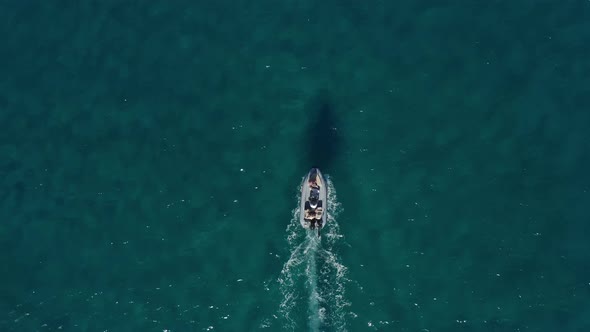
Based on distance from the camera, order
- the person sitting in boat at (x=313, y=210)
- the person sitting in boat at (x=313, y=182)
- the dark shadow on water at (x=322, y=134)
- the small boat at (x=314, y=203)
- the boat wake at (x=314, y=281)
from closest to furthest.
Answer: the boat wake at (x=314, y=281) → the person sitting in boat at (x=313, y=210) → the small boat at (x=314, y=203) → the person sitting in boat at (x=313, y=182) → the dark shadow on water at (x=322, y=134)

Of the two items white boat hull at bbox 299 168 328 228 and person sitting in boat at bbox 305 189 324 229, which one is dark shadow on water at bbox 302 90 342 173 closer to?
white boat hull at bbox 299 168 328 228

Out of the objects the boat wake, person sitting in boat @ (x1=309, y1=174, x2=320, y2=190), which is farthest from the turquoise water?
person sitting in boat @ (x1=309, y1=174, x2=320, y2=190)

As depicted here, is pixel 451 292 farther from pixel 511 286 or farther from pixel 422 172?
pixel 422 172

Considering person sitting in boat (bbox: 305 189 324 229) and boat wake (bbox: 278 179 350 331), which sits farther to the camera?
person sitting in boat (bbox: 305 189 324 229)

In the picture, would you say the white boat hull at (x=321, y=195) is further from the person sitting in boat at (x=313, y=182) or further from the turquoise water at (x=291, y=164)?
the turquoise water at (x=291, y=164)

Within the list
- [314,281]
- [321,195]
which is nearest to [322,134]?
[321,195]

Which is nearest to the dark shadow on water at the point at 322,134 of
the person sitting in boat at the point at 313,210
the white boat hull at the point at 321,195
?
the white boat hull at the point at 321,195
